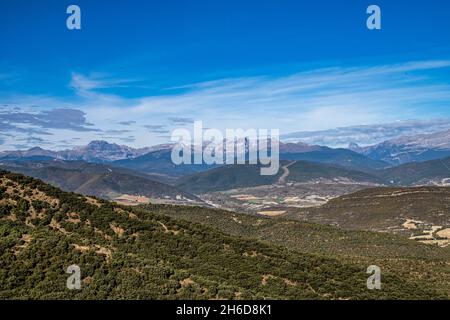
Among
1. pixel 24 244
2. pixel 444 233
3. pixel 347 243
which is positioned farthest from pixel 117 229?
pixel 444 233

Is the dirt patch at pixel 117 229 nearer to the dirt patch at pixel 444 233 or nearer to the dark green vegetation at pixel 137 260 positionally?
the dark green vegetation at pixel 137 260

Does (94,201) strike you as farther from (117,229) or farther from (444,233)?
(444,233)

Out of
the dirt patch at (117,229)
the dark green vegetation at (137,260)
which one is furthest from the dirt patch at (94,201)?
the dirt patch at (117,229)

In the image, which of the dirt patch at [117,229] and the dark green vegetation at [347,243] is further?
the dark green vegetation at [347,243]

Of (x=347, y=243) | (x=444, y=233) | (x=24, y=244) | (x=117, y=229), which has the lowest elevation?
(x=444, y=233)

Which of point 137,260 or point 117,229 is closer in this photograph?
point 137,260

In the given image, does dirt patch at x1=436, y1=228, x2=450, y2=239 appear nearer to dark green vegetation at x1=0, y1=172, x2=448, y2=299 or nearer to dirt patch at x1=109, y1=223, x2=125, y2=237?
dark green vegetation at x1=0, y1=172, x2=448, y2=299

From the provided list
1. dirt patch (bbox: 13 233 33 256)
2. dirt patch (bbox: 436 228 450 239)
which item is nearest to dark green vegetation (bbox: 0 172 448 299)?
dirt patch (bbox: 13 233 33 256)
